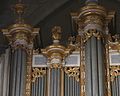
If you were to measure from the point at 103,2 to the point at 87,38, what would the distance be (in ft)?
8.54

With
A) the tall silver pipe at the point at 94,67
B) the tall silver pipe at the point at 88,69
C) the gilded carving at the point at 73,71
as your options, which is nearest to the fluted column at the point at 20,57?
the gilded carving at the point at 73,71

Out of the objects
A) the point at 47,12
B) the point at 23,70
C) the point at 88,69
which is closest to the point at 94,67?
the point at 88,69

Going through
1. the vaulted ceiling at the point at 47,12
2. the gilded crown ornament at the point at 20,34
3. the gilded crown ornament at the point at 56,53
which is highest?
the vaulted ceiling at the point at 47,12

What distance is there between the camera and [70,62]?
1235 centimetres

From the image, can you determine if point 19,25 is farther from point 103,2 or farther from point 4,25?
point 103,2

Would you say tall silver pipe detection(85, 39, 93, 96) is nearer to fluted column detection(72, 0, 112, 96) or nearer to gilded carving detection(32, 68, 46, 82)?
fluted column detection(72, 0, 112, 96)

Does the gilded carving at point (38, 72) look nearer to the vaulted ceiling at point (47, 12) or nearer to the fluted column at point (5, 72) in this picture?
the fluted column at point (5, 72)

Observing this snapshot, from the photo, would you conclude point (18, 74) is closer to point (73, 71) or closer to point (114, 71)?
point (73, 71)

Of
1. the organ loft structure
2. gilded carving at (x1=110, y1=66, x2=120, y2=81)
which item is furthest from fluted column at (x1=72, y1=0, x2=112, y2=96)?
gilded carving at (x1=110, y1=66, x2=120, y2=81)

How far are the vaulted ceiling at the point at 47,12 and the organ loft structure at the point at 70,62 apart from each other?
68.7 inches

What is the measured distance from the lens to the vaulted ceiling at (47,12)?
14.6 metres

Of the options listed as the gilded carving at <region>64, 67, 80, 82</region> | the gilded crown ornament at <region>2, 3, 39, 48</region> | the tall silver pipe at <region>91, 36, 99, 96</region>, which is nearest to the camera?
the tall silver pipe at <region>91, 36, 99, 96</region>

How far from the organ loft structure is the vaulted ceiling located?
5.72 feet

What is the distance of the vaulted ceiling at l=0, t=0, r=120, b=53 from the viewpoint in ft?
47.8
